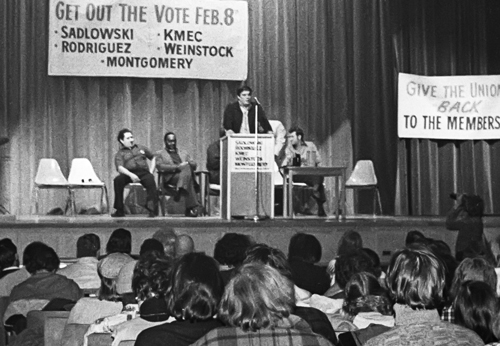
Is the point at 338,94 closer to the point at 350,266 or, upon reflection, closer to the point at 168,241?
the point at 168,241

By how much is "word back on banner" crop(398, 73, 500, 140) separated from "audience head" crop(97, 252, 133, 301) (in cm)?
735

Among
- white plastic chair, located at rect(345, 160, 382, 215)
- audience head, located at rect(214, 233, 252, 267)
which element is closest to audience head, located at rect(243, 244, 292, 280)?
audience head, located at rect(214, 233, 252, 267)

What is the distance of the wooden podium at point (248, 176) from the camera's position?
7.71 meters

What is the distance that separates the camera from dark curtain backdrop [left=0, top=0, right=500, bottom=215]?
11016mm

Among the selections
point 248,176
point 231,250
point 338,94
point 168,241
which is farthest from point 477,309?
point 338,94

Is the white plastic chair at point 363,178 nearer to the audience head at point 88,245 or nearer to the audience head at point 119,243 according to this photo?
the audience head at point 88,245

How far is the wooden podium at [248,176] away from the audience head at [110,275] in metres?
4.02

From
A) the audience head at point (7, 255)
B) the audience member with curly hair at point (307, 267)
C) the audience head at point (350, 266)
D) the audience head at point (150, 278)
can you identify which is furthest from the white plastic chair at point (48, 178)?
the audience head at point (150, 278)

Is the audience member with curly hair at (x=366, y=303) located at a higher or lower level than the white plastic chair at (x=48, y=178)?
lower

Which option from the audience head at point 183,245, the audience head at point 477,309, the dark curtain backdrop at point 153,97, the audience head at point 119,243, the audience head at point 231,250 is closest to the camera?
the audience head at point 477,309

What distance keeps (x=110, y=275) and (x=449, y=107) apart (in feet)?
25.2

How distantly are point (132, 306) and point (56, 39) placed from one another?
7.91 meters

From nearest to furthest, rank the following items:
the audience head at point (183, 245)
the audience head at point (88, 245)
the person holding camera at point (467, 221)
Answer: the audience head at point (183, 245)
the audience head at point (88, 245)
the person holding camera at point (467, 221)

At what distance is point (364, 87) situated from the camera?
11.4 meters
